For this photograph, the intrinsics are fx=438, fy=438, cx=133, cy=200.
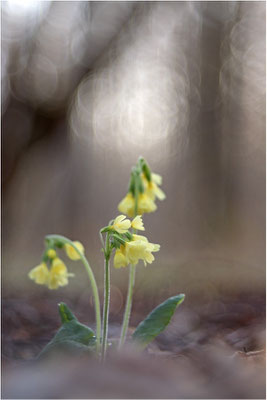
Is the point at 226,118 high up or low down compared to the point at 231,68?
down

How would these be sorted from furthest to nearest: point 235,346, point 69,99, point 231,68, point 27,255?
1. point 231,68
2. point 27,255
3. point 69,99
4. point 235,346

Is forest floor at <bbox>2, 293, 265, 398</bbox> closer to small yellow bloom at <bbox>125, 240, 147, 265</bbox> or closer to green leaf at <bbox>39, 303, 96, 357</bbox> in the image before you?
green leaf at <bbox>39, 303, 96, 357</bbox>

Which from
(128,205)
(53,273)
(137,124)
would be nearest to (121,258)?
(128,205)

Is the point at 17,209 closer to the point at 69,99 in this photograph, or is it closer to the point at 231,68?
the point at 69,99

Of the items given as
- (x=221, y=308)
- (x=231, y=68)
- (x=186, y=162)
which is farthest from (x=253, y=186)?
(x=221, y=308)

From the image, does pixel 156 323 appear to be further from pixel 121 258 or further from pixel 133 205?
pixel 133 205

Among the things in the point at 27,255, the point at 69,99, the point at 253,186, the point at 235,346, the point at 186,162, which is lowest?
the point at 235,346

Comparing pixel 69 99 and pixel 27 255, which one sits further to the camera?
pixel 27 255
